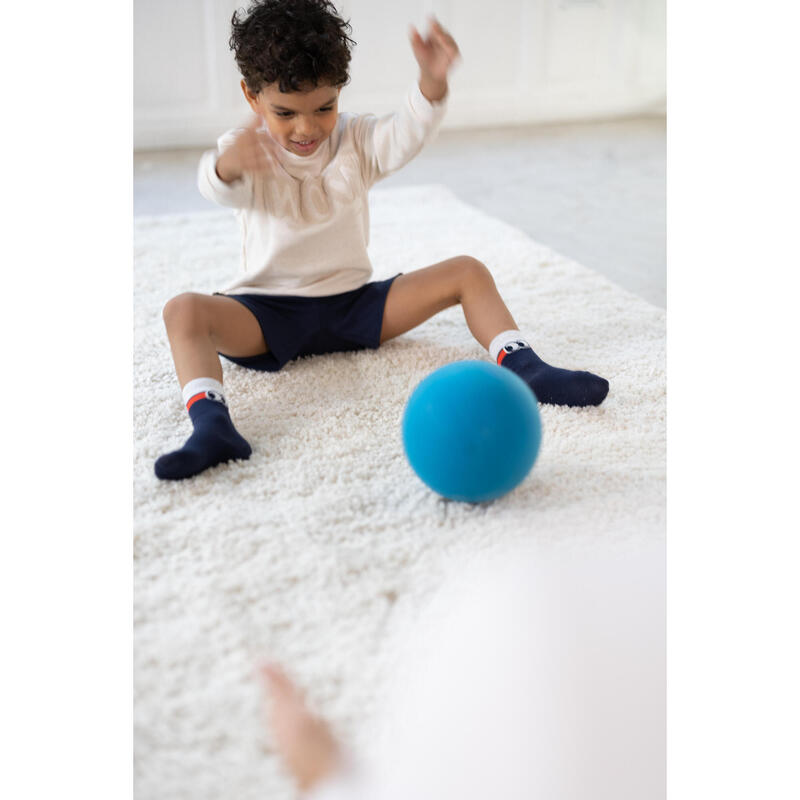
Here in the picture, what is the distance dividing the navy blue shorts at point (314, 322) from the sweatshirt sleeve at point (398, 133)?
0.18m

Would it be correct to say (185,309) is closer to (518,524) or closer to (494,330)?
(494,330)

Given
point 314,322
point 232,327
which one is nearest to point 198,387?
point 232,327

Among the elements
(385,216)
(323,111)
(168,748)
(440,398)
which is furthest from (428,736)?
(385,216)

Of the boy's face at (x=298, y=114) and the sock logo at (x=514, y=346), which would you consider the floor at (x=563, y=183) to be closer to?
the sock logo at (x=514, y=346)

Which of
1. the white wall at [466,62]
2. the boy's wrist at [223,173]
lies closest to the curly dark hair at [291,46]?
the boy's wrist at [223,173]

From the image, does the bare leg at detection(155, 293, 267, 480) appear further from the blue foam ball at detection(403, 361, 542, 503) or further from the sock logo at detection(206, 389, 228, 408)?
the blue foam ball at detection(403, 361, 542, 503)

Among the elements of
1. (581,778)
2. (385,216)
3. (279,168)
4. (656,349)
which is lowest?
(581,778)

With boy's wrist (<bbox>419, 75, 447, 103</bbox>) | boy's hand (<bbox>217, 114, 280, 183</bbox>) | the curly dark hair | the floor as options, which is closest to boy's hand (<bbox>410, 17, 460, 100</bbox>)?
boy's wrist (<bbox>419, 75, 447, 103</bbox>)

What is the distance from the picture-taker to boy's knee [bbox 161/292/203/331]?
1103 millimetres

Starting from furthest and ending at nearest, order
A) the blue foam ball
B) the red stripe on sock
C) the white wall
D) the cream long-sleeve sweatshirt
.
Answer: the white wall, the cream long-sleeve sweatshirt, the red stripe on sock, the blue foam ball

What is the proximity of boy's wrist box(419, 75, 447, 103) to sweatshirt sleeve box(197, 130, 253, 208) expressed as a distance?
26 centimetres

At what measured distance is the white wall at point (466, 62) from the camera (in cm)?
299

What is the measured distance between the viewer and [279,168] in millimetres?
1156
